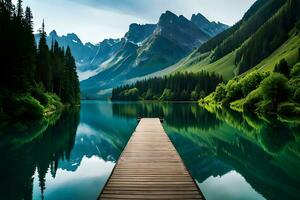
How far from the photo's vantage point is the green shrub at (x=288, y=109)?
91.9 metres

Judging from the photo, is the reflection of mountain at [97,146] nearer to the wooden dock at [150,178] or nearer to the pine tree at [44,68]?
the wooden dock at [150,178]

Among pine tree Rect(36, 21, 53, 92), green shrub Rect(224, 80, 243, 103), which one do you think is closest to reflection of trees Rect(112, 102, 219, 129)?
pine tree Rect(36, 21, 53, 92)

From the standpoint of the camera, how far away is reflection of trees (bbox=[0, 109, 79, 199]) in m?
22.1

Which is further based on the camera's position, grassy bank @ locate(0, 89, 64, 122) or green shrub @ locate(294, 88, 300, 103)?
green shrub @ locate(294, 88, 300, 103)

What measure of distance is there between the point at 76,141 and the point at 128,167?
2558cm

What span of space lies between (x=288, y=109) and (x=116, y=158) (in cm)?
7172

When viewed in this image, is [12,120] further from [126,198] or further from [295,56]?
[295,56]

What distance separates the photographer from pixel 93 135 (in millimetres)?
54969

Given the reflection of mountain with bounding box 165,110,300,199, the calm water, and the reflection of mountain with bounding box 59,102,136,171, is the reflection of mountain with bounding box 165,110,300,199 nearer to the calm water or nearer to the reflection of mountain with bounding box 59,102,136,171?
the calm water

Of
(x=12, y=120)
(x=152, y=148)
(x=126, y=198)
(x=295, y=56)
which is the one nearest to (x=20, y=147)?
(x=152, y=148)

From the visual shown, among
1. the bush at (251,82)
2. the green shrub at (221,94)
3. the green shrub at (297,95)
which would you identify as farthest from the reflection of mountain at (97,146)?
the green shrub at (221,94)

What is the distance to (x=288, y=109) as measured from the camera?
95.0 metres

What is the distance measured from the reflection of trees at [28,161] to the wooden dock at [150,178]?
234 inches

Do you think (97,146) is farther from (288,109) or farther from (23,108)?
(288,109)
